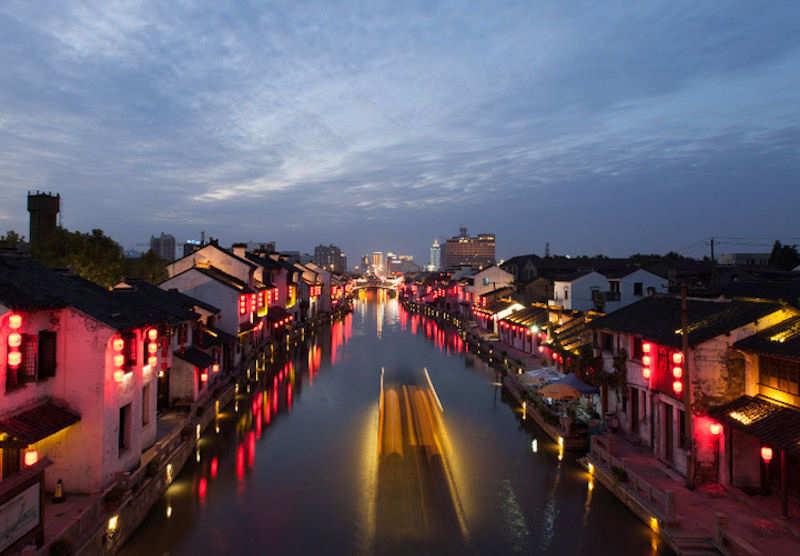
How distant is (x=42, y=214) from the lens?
58375mm

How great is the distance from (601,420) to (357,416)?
1470cm

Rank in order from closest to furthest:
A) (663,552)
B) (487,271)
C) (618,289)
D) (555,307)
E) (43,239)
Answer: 1. (663,552)
2. (618,289)
3. (555,307)
4. (43,239)
5. (487,271)

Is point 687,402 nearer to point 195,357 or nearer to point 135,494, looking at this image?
point 135,494

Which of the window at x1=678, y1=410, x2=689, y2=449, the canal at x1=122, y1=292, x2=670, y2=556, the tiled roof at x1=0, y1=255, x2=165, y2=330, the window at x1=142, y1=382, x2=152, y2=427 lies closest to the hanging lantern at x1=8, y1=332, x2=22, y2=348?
the tiled roof at x1=0, y1=255, x2=165, y2=330

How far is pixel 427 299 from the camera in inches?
5792

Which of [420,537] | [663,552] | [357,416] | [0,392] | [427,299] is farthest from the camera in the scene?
[427,299]

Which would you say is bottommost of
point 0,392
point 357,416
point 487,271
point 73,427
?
point 357,416

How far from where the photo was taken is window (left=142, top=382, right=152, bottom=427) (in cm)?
2279

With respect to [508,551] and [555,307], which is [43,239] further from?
[508,551]

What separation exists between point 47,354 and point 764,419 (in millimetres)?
23586

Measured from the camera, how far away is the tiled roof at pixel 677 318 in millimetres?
19844

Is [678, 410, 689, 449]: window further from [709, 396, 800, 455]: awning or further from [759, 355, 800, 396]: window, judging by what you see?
[759, 355, 800, 396]: window

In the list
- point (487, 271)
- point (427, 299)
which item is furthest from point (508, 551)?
→ point (427, 299)

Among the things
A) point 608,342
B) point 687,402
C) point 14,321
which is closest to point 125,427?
point 14,321
